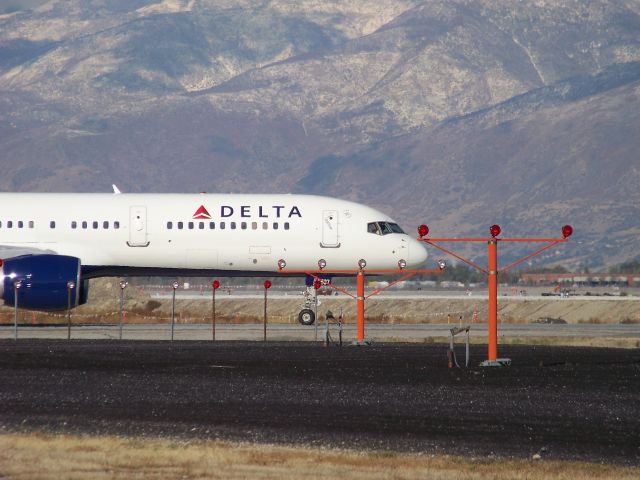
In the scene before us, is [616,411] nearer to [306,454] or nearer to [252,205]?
[306,454]

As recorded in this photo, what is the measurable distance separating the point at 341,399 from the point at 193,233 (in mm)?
30844

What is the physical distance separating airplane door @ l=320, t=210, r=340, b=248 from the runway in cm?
291

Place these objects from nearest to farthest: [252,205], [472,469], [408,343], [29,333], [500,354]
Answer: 1. [472,469]
2. [500,354]
3. [408,343]
4. [29,333]
5. [252,205]

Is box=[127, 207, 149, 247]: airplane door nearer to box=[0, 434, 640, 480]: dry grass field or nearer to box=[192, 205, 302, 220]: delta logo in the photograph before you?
box=[192, 205, 302, 220]: delta logo

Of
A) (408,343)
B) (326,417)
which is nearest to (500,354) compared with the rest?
(408,343)

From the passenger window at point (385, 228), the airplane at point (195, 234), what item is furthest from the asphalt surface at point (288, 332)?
the passenger window at point (385, 228)

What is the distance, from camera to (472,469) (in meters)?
20.8

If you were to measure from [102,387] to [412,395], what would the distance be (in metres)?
5.40

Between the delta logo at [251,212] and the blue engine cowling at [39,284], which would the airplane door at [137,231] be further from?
the blue engine cowling at [39,284]

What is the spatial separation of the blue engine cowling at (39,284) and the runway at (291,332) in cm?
96

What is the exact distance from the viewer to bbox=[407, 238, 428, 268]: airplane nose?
59.6 metres

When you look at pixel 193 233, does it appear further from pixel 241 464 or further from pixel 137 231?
pixel 241 464

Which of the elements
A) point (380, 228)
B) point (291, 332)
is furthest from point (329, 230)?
point (291, 332)

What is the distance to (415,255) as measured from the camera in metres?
59.9
